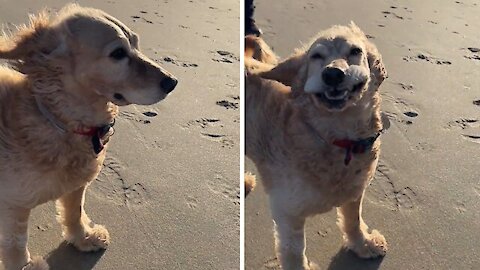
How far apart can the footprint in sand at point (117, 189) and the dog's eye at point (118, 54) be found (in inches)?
41.6

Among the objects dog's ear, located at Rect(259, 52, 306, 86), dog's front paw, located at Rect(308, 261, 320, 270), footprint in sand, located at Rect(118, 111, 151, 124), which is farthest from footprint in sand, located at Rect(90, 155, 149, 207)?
dog's ear, located at Rect(259, 52, 306, 86)

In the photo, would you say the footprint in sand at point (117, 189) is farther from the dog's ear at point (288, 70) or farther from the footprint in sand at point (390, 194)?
the footprint in sand at point (390, 194)

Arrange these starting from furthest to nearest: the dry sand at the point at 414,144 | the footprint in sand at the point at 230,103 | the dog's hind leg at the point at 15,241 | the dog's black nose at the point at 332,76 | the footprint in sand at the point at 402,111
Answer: the footprint in sand at the point at 230,103
the footprint in sand at the point at 402,111
the dry sand at the point at 414,144
the dog's hind leg at the point at 15,241
the dog's black nose at the point at 332,76

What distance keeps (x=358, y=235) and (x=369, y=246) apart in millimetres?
78

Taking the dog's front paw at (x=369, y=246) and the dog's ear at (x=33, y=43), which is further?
the dog's front paw at (x=369, y=246)

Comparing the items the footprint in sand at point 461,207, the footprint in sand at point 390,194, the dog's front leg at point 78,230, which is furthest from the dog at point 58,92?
the footprint in sand at point 461,207

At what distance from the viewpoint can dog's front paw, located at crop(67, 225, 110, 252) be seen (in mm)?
2959

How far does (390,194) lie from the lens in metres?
3.37

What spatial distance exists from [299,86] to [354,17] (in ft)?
10.6

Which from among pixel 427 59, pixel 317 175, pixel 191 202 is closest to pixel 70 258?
pixel 191 202

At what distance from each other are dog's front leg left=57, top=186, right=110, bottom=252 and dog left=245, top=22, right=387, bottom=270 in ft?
2.97

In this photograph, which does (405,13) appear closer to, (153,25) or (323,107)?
(153,25)

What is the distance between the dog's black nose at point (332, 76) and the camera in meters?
2.29

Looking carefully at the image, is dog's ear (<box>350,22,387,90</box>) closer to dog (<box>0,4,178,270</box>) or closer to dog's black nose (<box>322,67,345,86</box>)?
dog's black nose (<box>322,67,345,86</box>)
